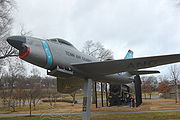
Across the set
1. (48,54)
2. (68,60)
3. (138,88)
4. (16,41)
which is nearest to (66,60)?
(68,60)

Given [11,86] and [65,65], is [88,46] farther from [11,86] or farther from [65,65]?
[65,65]

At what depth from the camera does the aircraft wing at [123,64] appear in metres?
8.48

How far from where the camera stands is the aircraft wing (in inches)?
334

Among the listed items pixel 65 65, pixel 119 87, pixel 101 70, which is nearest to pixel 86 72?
pixel 101 70

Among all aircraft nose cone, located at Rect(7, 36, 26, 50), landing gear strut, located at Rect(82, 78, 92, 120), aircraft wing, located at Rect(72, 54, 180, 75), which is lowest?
landing gear strut, located at Rect(82, 78, 92, 120)

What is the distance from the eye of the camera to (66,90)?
11234mm

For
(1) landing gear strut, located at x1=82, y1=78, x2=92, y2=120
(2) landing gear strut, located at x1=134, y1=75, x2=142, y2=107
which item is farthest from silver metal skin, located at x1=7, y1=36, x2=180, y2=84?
(2) landing gear strut, located at x1=134, y1=75, x2=142, y2=107

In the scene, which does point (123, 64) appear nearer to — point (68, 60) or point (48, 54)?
point (68, 60)

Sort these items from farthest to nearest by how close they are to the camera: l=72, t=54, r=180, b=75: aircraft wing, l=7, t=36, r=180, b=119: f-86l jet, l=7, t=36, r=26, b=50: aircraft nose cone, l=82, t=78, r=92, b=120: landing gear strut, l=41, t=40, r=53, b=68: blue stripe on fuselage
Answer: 1. l=82, t=78, r=92, b=120: landing gear strut
2. l=72, t=54, r=180, b=75: aircraft wing
3. l=41, t=40, r=53, b=68: blue stripe on fuselage
4. l=7, t=36, r=180, b=119: f-86l jet
5. l=7, t=36, r=26, b=50: aircraft nose cone

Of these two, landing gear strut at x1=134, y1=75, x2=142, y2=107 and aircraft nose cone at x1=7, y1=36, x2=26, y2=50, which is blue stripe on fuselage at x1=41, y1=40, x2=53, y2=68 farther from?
landing gear strut at x1=134, y1=75, x2=142, y2=107

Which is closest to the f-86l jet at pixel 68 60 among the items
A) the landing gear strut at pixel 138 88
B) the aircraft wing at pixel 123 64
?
the aircraft wing at pixel 123 64

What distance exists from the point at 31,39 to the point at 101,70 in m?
3.45

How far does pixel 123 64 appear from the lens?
29.3 ft

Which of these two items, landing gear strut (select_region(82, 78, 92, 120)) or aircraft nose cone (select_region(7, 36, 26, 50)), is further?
landing gear strut (select_region(82, 78, 92, 120))
